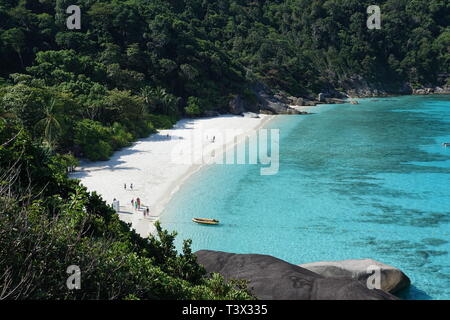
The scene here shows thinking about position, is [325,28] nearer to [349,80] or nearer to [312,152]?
[349,80]

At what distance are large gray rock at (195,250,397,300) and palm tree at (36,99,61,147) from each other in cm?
1924

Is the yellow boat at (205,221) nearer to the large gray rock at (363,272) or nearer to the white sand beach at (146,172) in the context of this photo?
the white sand beach at (146,172)

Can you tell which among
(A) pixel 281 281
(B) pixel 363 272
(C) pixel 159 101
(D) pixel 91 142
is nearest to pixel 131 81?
(C) pixel 159 101

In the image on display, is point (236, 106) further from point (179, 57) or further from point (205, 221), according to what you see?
point (205, 221)

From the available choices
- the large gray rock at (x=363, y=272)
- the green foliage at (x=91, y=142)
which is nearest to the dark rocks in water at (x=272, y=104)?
the green foliage at (x=91, y=142)

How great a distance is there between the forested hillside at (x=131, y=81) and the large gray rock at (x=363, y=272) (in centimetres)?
649

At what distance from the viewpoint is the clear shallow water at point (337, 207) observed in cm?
2038

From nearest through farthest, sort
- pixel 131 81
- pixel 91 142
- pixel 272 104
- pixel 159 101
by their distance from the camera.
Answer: pixel 91 142 → pixel 159 101 → pixel 131 81 → pixel 272 104

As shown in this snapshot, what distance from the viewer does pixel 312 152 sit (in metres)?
42.6

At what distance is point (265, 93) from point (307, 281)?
236 ft

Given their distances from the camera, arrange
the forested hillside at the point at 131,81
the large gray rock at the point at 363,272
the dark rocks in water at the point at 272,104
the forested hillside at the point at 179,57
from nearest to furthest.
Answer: the forested hillside at the point at 131,81
the large gray rock at the point at 363,272
the forested hillside at the point at 179,57
the dark rocks in water at the point at 272,104

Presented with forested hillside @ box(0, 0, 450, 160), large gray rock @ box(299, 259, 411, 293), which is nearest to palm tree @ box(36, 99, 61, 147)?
forested hillside @ box(0, 0, 450, 160)

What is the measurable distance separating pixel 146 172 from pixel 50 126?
792 cm

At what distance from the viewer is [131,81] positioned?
6047 cm
